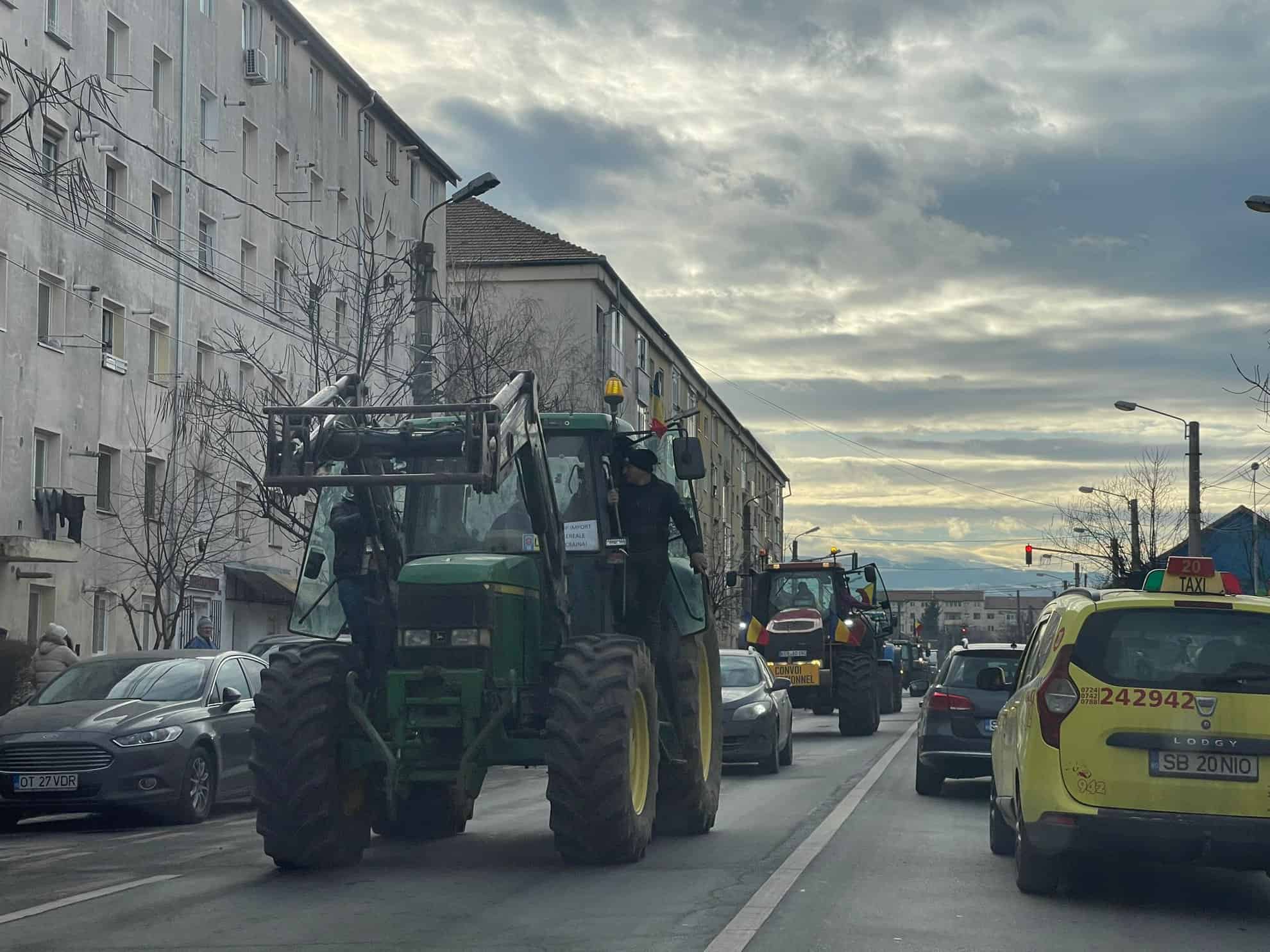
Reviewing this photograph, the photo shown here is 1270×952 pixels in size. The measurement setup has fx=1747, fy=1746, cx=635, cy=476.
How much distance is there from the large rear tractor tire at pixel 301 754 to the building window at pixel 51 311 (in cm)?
2365

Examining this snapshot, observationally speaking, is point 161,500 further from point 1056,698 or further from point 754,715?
point 1056,698

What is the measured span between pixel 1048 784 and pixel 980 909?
731mm

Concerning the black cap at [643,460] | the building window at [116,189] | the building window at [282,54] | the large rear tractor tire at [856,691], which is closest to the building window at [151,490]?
the building window at [116,189]

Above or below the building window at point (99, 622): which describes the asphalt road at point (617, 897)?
below

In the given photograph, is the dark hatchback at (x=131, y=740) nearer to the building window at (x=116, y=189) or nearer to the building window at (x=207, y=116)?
the building window at (x=116, y=189)

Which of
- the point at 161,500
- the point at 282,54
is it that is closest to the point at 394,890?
the point at 161,500

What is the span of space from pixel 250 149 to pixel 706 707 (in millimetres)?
32261

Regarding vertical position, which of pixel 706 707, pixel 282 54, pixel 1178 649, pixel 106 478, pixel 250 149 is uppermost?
pixel 282 54

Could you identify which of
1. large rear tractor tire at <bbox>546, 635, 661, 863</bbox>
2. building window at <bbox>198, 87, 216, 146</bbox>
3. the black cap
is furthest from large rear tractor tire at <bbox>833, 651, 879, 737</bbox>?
building window at <bbox>198, 87, 216, 146</bbox>

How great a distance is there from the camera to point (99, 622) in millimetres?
34375

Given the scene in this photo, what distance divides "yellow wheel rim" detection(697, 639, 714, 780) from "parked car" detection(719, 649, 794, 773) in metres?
4.60

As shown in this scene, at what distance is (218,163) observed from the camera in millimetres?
40375

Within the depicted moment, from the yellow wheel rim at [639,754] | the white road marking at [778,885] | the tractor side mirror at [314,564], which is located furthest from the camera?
the tractor side mirror at [314,564]

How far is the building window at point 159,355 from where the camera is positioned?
3653 cm
